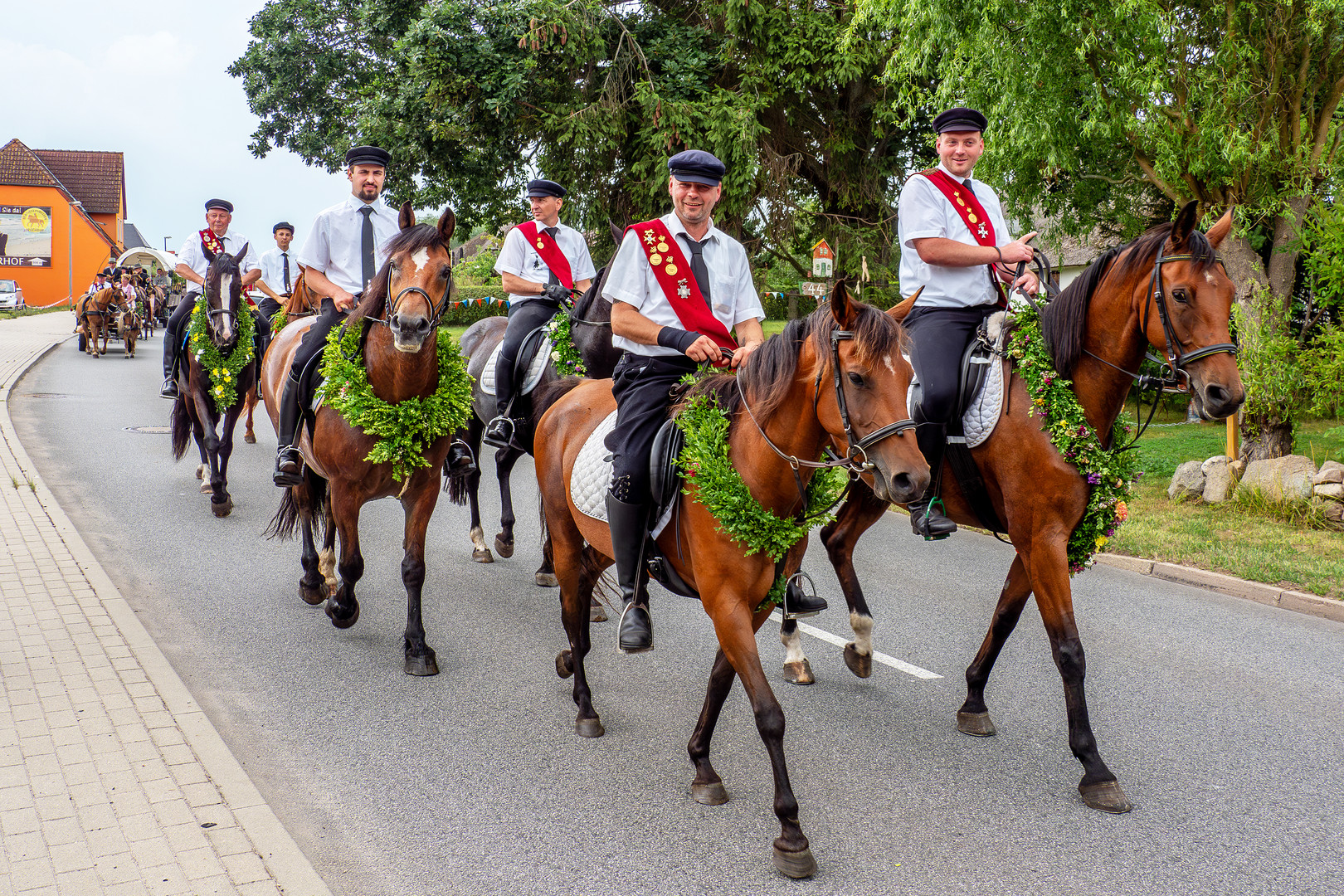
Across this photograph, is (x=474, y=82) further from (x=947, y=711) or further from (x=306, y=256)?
(x=947, y=711)

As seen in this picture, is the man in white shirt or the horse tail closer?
the man in white shirt

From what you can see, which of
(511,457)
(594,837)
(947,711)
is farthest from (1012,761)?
(511,457)

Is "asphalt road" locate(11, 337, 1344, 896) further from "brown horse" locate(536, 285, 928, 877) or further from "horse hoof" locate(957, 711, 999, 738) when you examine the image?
"brown horse" locate(536, 285, 928, 877)

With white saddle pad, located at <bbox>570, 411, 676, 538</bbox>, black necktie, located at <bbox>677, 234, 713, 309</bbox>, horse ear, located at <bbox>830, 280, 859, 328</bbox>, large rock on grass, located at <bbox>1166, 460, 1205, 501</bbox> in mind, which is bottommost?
large rock on grass, located at <bbox>1166, 460, 1205, 501</bbox>

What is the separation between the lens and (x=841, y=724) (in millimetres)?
4945

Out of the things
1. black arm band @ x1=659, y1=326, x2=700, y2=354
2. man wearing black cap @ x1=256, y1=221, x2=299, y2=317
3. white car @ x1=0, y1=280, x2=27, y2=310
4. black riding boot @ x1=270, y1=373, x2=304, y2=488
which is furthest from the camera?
white car @ x1=0, y1=280, x2=27, y2=310

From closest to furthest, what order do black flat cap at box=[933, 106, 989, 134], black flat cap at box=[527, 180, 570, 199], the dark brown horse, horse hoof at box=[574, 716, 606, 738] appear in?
1. horse hoof at box=[574, 716, 606, 738]
2. black flat cap at box=[933, 106, 989, 134]
3. black flat cap at box=[527, 180, 570, 199]
4. the dark brown horse

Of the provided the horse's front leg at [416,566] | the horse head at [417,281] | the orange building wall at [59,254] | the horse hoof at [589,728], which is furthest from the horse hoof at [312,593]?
the orange building wall at [59,254]

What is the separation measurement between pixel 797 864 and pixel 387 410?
3548mm

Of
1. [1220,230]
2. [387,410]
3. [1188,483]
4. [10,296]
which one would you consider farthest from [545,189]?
[10,296]

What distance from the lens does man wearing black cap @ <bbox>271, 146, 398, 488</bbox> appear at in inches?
257

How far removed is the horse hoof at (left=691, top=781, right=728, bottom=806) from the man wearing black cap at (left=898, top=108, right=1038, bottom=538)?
174 centimetres

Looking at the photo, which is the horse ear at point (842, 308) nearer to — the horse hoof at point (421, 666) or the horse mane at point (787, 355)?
the horse mane at point (787, 355)

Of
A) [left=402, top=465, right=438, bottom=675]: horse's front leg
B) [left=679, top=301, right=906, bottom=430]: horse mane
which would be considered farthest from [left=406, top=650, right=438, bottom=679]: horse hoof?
[left=679, top=301, right=906, bottom=430]: horse mane
